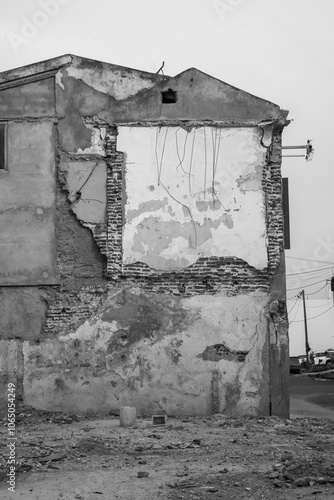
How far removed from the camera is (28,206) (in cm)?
1460

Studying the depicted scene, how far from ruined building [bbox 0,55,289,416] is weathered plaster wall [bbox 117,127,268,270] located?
28 mm

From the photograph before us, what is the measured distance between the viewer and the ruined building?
14195 millimetres

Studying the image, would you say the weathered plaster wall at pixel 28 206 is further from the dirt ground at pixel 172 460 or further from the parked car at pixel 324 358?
the parked car at pixel 324 358

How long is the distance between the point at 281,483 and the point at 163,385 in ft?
20.5

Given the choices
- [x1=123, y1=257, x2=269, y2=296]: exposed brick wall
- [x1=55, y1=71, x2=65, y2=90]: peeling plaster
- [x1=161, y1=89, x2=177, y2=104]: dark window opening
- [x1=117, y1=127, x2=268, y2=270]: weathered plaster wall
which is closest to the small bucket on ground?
[x1=123, y1=257, x2=269, y2=296]: exposed brick wall

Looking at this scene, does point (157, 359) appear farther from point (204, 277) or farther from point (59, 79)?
point (59, 79)

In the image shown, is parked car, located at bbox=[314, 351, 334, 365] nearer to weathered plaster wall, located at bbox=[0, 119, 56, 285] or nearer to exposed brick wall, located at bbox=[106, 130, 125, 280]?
exposed brick wall, located at bbox=[106, 130, 125, 280]

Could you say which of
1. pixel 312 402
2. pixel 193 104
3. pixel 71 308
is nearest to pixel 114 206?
pixel 71 308

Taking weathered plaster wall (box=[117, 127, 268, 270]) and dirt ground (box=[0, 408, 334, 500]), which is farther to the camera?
weathered plaster wall (box=[117, 127, 268, 270])

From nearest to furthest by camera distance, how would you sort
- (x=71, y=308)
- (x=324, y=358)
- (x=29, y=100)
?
(x=71, y=308) → (x=29, y=100) → (x=324, y=358)

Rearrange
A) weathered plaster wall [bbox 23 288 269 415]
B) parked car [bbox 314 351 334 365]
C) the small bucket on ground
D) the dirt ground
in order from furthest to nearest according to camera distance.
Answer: parked car [bbox 314 351 334 365], weathered plaster wall [bbox 23 288 269 415], the small bucket on ground, the dirt ground

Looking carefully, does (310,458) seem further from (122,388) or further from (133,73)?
(133,73)

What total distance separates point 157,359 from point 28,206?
3908 millimetres

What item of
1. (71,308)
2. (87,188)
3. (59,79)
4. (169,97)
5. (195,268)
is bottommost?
(71,308)
